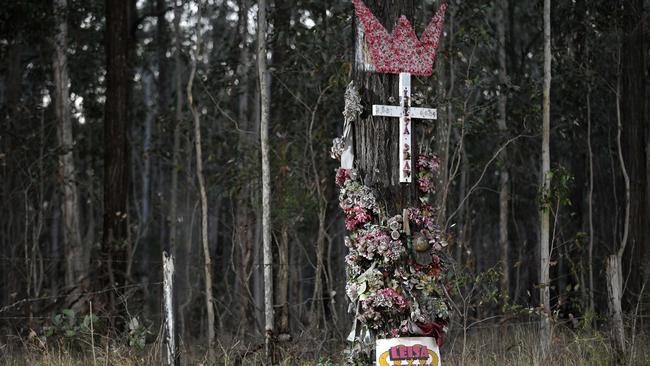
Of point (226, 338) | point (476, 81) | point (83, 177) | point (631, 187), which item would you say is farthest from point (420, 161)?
point (83, 177)

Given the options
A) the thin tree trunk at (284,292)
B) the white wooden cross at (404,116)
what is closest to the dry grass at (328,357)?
the white wooden cross at (404,116)

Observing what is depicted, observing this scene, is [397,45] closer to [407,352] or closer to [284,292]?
[407,352]

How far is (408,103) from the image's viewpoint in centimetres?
614

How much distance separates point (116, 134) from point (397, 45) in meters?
7.45

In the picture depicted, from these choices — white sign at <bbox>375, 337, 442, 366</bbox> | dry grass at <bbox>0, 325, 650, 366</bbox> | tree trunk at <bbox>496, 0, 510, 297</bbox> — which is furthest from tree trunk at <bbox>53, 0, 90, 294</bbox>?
white sign at <bbox>375, 337, 442, 366</bbox>

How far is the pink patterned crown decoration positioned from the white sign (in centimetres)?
182

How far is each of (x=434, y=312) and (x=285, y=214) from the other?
23.4 ft

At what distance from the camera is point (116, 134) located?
41.7 ft

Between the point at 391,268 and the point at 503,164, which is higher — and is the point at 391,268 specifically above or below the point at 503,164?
below

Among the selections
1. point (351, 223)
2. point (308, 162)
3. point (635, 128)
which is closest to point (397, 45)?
point (351, 223)

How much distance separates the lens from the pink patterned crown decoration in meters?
6.08

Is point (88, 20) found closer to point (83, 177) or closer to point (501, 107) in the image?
point (83, 177)

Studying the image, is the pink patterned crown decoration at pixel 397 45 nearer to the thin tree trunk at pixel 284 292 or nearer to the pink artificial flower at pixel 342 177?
the pink artificial flower at pixel 342 177

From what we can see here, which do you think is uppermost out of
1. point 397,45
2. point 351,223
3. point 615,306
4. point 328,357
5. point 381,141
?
point 397,45
